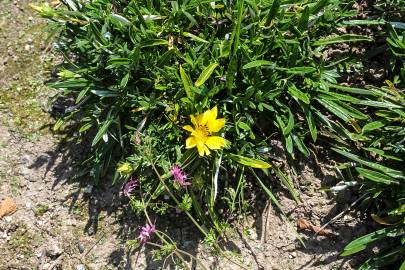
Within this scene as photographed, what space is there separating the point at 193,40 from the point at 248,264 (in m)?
1.36

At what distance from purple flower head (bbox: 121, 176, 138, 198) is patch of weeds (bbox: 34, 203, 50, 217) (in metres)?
0.50

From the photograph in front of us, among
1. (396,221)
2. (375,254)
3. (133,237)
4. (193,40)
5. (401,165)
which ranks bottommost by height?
(133,237)

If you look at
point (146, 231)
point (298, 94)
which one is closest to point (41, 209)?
point (146, 231)

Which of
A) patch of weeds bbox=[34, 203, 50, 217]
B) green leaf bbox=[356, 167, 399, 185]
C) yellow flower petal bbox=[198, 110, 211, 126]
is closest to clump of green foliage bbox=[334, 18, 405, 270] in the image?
green leaf bbox=[356, 167, 399, 185]

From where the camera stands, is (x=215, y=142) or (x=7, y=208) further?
(x=7, y=208)

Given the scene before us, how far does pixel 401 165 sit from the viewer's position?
2977 millimetres

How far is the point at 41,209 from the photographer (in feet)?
10.8

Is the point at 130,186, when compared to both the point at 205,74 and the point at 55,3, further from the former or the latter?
the point at 55,3

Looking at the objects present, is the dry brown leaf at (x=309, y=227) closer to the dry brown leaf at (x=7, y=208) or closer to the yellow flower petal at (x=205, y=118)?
the yellow flower petal at (x=205, y=118)

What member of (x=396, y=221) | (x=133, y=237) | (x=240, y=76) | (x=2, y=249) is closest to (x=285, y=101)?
(x=240, y=76)

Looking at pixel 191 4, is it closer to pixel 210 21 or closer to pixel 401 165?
pixel 210 21

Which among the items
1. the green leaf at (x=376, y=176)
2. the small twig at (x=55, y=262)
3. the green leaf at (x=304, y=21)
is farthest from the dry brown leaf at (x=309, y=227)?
the small twig at (x=55, y=262)

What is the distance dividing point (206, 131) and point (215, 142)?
0.29ft

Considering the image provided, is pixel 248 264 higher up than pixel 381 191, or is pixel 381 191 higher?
pixel 381 191
